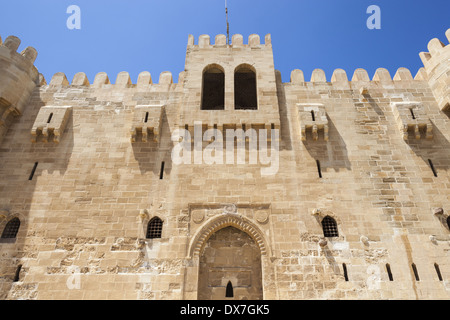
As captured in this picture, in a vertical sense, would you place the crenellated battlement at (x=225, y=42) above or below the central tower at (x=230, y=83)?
above

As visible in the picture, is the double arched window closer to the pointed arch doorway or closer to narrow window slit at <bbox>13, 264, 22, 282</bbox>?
the pointed arch doorway

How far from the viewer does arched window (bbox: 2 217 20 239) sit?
9055 mm

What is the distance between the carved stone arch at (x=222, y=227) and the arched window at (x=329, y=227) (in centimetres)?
180

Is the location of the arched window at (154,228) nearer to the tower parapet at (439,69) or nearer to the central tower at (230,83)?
the central tower at (230,83)

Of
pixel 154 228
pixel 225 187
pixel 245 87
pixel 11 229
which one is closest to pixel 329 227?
pixel 225 187

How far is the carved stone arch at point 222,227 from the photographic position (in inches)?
338

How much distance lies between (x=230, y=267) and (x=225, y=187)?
2.32 metres

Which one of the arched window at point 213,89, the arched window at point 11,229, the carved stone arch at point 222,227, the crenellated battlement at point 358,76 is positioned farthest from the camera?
the arched window at point 213,89

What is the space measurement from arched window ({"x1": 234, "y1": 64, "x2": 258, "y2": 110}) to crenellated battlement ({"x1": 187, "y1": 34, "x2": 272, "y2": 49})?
1.02 m

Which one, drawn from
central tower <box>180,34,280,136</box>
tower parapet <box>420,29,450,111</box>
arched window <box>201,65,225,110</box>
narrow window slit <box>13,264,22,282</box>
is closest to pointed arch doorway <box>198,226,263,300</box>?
central tower <box>180,34,280,136</box>

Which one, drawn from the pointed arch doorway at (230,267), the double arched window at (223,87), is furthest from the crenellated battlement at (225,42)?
the pointed arch doorway at (230,267)
